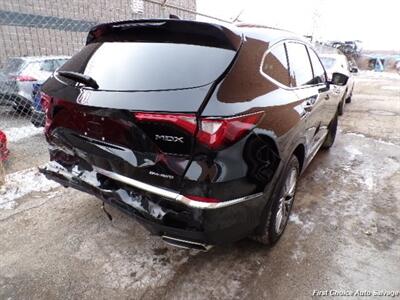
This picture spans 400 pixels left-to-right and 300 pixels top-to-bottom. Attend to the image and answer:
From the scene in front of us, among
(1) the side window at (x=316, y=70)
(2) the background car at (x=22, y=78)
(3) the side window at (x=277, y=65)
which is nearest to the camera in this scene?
(3) the side window at (x=277, y=65)

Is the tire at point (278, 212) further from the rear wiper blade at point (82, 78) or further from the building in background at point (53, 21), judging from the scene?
the building in background at point (53, 21)

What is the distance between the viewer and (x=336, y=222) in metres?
3.27

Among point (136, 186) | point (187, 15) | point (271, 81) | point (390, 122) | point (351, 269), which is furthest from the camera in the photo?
point (187, 15)

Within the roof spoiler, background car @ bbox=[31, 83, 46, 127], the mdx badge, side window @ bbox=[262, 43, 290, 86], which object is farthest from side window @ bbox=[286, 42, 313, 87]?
background car @ bbox=[31, 83, 46, 127]

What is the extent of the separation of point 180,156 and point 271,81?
3.08 ft

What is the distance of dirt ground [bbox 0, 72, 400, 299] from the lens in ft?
7.79

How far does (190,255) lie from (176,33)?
175 cm

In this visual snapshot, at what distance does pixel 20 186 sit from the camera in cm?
387

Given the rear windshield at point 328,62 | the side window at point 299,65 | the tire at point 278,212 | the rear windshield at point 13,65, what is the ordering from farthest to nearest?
the rear windshield at point 328,62 < the rear windshield at point 13,65 < the side window at point 299,65 < the tire at point 278,212

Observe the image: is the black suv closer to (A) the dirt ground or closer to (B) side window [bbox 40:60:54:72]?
(A) the dirt ground

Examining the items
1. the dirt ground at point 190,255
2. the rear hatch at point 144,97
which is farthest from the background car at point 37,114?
the rear hatch at point 144,97

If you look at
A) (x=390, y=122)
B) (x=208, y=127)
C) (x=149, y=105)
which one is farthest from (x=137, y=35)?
(x=390, y=122)

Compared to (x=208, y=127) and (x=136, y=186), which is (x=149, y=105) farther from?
(x=136, y=186)

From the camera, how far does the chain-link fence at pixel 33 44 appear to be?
20.7ft
